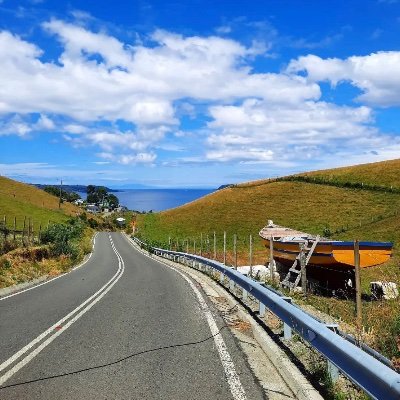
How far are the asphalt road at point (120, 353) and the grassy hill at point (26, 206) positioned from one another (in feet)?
202

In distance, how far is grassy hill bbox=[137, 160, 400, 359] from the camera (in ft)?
156

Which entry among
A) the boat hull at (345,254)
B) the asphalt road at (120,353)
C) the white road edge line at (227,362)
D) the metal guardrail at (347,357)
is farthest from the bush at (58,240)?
the metal guardrail at (347,357)

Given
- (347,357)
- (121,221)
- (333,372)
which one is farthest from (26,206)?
(347,357)

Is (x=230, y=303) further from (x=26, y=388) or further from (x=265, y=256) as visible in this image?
(x=265, y=256)

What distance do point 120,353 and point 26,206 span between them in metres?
83.9

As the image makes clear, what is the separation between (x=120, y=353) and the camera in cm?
682

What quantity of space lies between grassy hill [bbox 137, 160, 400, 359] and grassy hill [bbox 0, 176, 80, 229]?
16.8 m

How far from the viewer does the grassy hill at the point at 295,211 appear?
47.6 m

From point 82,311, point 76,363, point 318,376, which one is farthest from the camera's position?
point 82,311

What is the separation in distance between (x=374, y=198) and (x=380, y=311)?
58.2 m

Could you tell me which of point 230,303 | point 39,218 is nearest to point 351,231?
point 230,303

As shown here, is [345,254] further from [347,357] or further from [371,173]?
[371,173]

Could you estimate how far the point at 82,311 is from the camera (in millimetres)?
10750

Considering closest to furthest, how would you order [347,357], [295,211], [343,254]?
[347,357] < [343,254] < [295,211]
